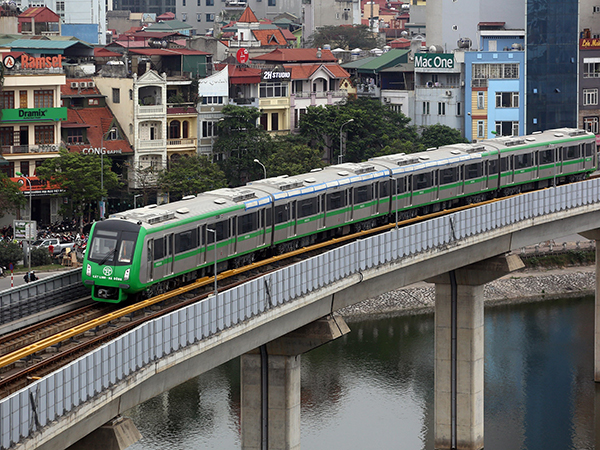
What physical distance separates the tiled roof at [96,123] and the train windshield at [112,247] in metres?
56.7

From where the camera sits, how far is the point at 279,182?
57188 mm

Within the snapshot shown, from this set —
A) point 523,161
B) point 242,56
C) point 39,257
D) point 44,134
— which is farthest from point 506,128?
point 39,257

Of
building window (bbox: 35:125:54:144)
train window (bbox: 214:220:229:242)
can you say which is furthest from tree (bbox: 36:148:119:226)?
train window (bbox: 214:220:229:242)

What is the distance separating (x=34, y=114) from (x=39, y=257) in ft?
52.5

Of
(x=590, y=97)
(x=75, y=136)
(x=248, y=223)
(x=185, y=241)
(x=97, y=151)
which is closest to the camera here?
(x=185, y=241)

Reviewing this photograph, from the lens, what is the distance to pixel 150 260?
46.6 m

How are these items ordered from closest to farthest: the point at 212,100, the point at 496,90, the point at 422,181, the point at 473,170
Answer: the point at 422,181 → the point at 473,170 → the point at 212,100 → the point at 496,90

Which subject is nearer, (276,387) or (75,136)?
(276,387)

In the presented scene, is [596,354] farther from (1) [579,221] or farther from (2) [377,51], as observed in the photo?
(2) [377,51]

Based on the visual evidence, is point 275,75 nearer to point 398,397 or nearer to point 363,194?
point 398,397

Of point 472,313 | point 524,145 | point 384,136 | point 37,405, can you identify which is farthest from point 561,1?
point 37,405

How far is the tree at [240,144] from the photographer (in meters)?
108

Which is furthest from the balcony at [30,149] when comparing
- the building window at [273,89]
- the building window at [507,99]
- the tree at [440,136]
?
the building window at [507,99]

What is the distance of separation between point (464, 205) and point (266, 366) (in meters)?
22.6
